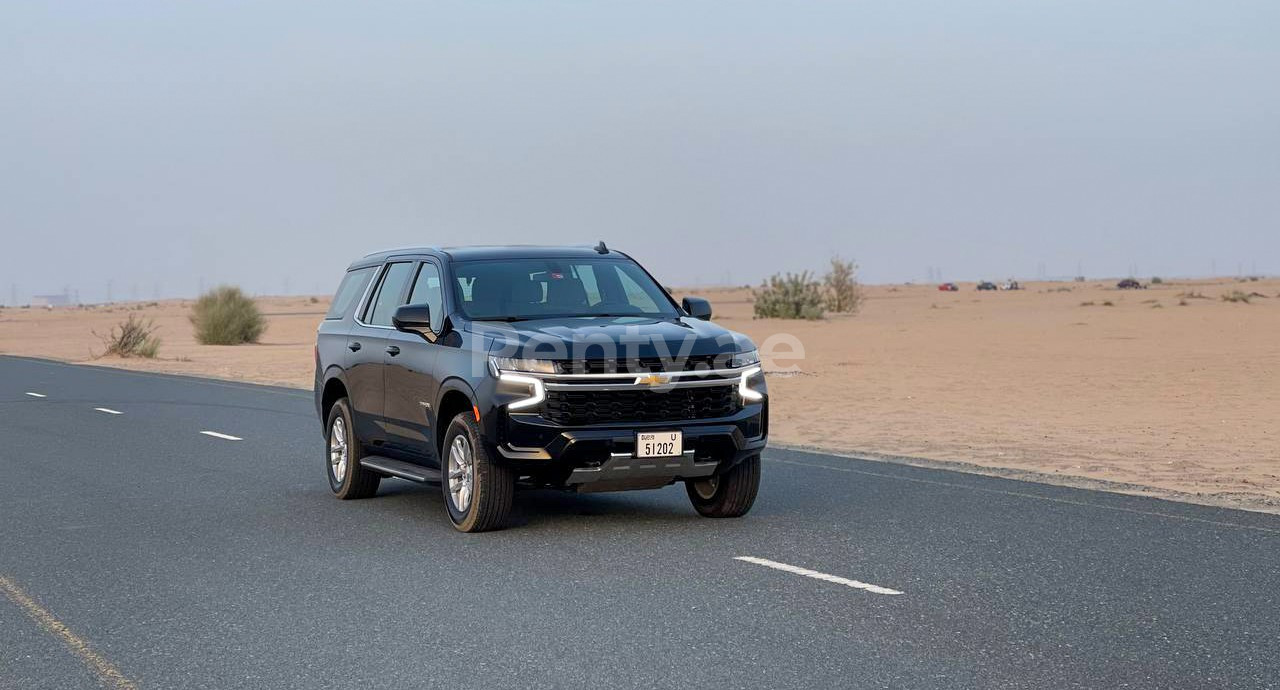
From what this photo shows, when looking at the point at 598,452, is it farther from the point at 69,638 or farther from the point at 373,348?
the point at 69,638

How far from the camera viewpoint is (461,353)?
34.1ft

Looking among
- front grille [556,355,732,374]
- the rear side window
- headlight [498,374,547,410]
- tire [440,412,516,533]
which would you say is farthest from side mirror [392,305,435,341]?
the rear side window

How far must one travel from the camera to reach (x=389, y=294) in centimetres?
1213

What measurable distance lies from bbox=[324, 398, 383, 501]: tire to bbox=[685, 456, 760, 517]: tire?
9.11ft

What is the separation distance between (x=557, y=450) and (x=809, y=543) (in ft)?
5.59

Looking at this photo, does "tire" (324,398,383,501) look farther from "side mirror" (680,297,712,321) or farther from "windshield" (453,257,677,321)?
"side mirror" (680,297,712,321)

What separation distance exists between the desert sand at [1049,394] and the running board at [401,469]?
5638 mm

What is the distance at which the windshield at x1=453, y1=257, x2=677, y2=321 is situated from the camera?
11.0m

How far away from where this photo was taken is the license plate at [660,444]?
9797mm

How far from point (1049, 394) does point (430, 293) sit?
1571 cm

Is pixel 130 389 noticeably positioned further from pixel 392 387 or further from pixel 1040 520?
pixel 1040 520

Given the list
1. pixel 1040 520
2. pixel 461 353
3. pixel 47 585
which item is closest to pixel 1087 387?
pixel 1040 520

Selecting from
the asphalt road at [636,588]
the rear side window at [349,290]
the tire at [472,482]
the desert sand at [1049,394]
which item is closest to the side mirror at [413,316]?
the tire at [472,482]

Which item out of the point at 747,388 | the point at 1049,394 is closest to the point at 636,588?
the point at 747,388
